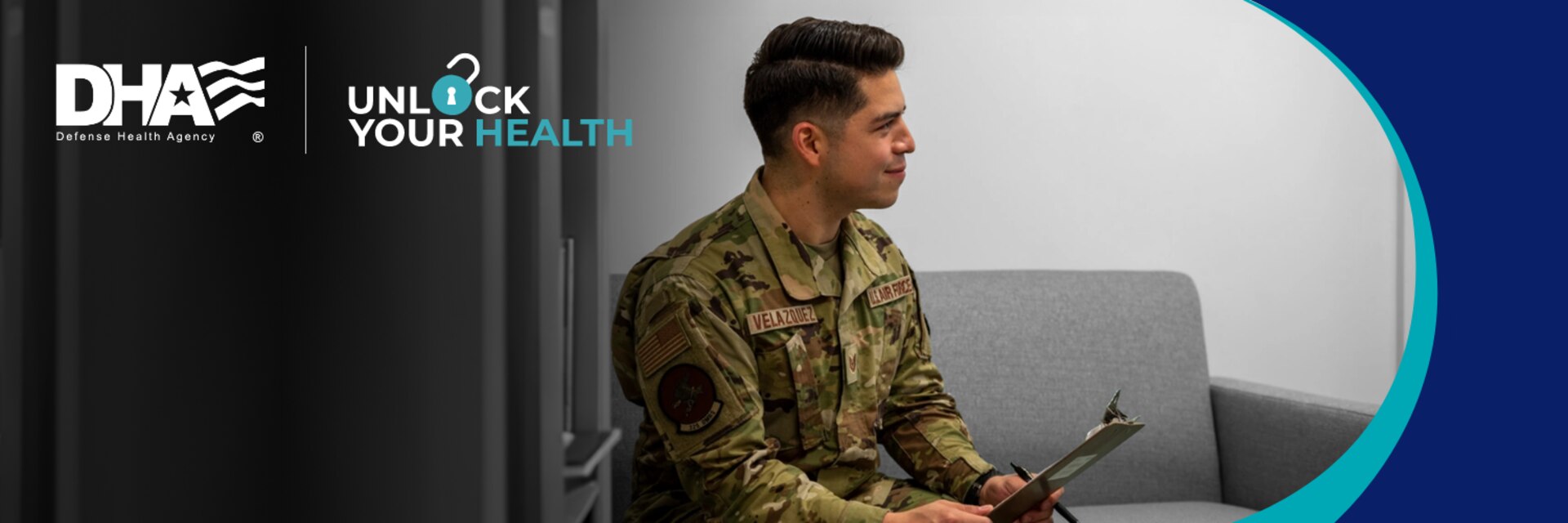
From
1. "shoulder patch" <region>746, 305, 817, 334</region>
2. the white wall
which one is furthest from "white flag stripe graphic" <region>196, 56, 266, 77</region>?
the white wall

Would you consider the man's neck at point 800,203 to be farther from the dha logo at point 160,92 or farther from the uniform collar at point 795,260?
the dha logo at point 160,92

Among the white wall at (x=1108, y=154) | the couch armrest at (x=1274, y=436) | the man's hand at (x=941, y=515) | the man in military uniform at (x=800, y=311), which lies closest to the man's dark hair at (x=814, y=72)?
the man in military uniform at (x=800, y=311)

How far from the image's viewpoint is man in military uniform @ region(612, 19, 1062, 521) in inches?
57.6

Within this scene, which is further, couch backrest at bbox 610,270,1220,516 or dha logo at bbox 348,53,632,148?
couch backrest at bbox 610,270,1220,516

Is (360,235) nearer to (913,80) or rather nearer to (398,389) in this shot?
(398,389)

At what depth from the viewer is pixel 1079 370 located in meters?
2.24

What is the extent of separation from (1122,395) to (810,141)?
0.95 m

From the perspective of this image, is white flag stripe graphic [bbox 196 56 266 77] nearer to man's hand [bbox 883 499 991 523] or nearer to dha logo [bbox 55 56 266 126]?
dha logo [bbox 55 56 266 126]

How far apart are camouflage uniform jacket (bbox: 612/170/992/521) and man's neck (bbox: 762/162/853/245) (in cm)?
2

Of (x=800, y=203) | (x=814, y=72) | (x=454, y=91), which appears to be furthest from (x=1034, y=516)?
(x=454, y=91)

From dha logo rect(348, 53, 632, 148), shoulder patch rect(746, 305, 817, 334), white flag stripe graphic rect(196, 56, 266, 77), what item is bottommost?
shoulder patch rect(746, 305, 817, 334)

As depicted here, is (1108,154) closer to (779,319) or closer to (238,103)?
(779,319)

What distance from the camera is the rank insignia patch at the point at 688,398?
1.43m

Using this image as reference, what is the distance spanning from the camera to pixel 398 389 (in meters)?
1.03
